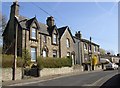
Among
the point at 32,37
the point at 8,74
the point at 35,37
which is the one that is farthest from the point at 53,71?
the point at 8,74

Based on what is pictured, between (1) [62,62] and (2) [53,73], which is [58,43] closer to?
(1) [62,62]

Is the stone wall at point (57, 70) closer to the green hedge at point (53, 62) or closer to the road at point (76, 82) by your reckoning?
the green hedge at point (53, 62)

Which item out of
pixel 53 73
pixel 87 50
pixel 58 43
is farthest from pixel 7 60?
pixel 87 50

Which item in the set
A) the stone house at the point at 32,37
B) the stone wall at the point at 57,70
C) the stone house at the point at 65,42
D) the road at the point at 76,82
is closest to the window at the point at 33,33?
the stone house at the point at 32,37

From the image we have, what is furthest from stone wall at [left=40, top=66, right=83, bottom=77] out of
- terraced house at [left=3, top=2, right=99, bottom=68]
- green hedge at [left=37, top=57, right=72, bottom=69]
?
terraced house at [left=3, top=2, right=99, bottom=68]

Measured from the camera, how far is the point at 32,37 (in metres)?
35.9

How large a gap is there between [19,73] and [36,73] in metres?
3.75

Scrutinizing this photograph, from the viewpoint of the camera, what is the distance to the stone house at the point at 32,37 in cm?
3450

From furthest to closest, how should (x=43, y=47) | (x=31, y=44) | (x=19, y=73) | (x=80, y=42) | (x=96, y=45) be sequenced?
(x=96, y=45) < (x=80, y=42) < (x=43, y=47) < (x=31, y=44) < (x=19, y=73)

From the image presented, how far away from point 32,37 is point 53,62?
5.37 m

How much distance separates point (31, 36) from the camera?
35.6 metres

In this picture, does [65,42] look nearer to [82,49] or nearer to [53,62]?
[82,49]

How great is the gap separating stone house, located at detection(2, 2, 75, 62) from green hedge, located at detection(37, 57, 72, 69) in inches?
128

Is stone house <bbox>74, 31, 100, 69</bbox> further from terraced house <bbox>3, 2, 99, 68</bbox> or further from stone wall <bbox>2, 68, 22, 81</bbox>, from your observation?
stone wall <bbox>2, 68, 22, 81</bbox>
